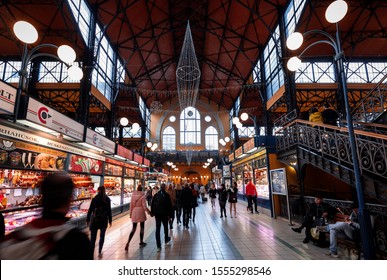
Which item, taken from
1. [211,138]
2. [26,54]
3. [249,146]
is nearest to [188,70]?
[249,146]

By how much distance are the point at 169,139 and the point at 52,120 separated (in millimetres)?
25508

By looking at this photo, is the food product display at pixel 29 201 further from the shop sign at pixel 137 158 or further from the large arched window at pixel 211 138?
the large arched window at pixel 211 138

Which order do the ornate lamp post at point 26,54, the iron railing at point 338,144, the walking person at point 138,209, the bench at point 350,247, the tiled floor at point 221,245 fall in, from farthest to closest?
1. the walking person at point 138,209
2. the tiled floor at point 221,245
3. the iron railing at point 338,144
4. the bench at point 350,247
5. the ornate lamp post at point 26,54

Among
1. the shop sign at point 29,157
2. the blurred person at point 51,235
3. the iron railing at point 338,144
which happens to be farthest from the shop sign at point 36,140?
the iron railing at point 338,144

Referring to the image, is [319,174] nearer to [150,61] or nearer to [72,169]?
[72,169]

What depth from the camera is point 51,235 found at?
3.92 ft

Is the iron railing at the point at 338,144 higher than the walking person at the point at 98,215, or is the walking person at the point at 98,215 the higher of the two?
the iron railing at the point at 338,144

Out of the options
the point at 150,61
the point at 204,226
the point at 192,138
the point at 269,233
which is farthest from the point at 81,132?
the point at 192,138

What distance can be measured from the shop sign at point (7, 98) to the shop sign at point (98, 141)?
3.12m

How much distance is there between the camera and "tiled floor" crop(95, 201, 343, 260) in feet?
15.0

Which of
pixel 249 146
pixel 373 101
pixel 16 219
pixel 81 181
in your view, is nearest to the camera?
pixel 16 219

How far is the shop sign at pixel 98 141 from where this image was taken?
24.7 feet

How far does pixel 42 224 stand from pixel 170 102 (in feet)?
101

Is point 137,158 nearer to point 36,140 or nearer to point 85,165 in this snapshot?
point 85,165
